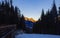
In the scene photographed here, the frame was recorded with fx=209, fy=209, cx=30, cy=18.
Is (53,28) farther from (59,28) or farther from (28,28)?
(28,28)

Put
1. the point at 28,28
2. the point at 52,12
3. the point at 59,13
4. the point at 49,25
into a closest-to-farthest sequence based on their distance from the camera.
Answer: the point at 49,25 < the point at 28,28 < the point at 59,13 < the point at 52,12

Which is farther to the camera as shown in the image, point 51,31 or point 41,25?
point 41,25

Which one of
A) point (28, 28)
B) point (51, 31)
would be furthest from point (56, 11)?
point (51, 31)

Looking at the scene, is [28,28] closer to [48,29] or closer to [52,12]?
[48,29]

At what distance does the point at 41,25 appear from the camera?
104ft

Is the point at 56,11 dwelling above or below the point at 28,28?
above

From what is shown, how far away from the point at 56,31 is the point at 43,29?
2.49 meters

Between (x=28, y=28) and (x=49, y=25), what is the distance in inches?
165

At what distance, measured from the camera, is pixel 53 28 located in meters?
30.4

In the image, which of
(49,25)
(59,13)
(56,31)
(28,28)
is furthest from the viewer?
(59,13)

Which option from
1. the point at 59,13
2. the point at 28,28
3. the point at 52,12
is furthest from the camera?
the point at 52,12

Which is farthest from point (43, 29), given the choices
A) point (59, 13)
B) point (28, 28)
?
point (59, 13)

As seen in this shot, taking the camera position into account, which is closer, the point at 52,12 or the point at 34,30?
the point at 34,30

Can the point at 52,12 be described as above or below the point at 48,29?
above
